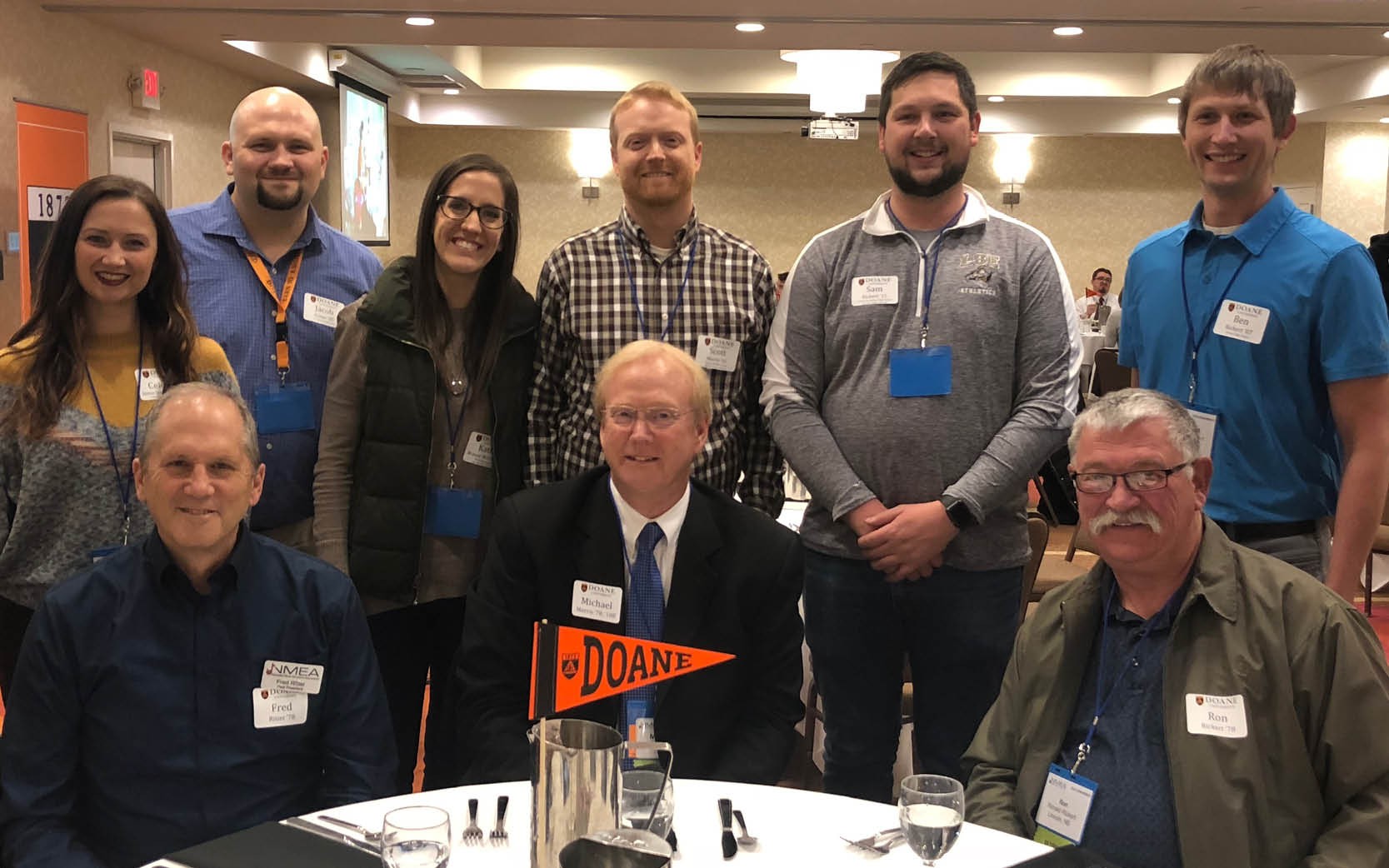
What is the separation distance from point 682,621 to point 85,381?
1.39 meters

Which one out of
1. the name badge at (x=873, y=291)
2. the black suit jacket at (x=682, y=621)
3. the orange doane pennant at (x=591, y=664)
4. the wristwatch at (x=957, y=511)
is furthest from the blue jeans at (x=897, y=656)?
the orange doane pennant at (x=591, y=664)

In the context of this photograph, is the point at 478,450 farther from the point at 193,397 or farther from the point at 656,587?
the point at 193,397

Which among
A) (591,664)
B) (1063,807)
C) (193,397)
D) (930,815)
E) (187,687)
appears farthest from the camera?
(193,397)

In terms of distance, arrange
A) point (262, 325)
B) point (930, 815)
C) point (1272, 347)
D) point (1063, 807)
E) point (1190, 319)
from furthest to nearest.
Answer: point (262, 325), point (1190, 319), point (1272, 347), point (1063, 807), point (930, 815)

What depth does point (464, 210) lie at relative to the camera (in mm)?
2826

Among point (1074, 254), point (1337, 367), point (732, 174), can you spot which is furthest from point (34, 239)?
point (1074, 254)

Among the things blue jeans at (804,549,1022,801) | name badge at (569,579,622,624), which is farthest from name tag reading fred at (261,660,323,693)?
blue jeans at (804,549,1022,801)

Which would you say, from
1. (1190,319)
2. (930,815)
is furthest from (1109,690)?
(1190,319)

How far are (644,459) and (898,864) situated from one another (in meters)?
0.97

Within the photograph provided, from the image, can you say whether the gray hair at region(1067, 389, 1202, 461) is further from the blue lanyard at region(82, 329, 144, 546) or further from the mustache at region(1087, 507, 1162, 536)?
the blue lanyard at region(82, 329, 144, 546)

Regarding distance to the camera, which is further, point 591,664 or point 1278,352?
point 1278,352

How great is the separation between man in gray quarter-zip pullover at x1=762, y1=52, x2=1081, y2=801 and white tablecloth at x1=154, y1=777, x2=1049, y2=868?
894 millimetres

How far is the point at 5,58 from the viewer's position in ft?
22.1

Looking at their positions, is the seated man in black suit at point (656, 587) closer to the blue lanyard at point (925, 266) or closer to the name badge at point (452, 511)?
the name badge at point (452, 511)
